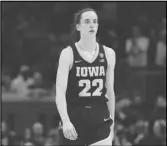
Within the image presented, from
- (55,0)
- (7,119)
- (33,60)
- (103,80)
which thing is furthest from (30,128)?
(103,80)

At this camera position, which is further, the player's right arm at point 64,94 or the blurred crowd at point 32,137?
the blurred crowd at point 32,137

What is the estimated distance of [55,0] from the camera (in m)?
11.7

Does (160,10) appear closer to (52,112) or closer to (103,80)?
(52,112)

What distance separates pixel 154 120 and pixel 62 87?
17.2 ft

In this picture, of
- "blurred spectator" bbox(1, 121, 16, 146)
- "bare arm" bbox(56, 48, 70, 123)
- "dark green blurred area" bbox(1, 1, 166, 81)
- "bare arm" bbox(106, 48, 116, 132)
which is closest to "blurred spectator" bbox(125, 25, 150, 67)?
"dark green blurred area" bbox(1, 1, 166, 81)

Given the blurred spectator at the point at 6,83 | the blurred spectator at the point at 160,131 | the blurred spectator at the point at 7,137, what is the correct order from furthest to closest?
the blurred spectator at the point at 6,83
the blurred spectator at the point at 7,137
the blurred spectator at the point at 160,131

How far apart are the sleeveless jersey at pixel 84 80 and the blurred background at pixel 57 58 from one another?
182 inches

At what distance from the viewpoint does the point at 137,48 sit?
38.7 ft

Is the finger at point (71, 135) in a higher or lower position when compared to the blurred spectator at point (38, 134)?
higher

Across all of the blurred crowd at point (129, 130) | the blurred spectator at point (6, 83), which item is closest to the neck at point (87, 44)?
the blurred crowd at point (129, 130)

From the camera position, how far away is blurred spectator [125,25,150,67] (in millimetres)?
11710

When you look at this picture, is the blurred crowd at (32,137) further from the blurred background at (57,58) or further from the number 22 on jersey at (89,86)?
the number 22 on jersey at (89,86)

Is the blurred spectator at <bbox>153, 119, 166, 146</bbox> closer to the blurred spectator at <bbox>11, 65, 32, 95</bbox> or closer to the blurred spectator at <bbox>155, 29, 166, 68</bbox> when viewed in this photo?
the blurred spectator at <bbox>155, 29, 166, 68</bbox>

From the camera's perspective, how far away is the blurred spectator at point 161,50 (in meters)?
11.6
